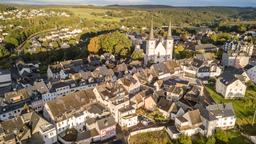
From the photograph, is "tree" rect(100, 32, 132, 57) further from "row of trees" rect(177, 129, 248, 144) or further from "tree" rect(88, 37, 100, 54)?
"row of trees" rect(177, 129, 248, 144)

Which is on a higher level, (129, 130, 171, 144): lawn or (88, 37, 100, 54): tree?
(88, 37, 100, 54): tree

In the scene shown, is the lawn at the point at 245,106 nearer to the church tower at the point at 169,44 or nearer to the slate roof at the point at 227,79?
the slate roof at the point at 227,79

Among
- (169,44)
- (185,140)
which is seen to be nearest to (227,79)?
(185,140)

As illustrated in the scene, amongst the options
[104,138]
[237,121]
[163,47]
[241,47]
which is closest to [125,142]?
[104,138]

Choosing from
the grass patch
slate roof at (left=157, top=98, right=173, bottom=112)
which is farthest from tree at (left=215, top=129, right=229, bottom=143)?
slate roof at (left=157, top=98, right=173, bottom=112)

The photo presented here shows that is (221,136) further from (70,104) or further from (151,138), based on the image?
(70,104)

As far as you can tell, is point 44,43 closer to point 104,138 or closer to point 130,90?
point 130,90
